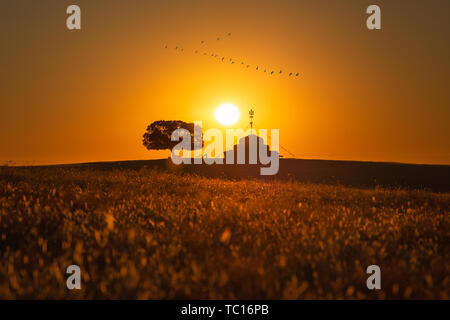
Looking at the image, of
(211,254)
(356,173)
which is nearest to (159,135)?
(356,173)

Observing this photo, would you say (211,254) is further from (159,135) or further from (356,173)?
(159,135)

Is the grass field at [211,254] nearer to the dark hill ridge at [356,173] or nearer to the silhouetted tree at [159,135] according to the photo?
the dark hill ridge at [356,173]

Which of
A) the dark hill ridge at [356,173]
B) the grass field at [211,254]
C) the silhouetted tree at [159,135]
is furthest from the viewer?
the silhouetted tree at [159,135]

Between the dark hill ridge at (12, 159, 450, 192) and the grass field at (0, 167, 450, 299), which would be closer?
the grass field at (0, 167, 450, 299)

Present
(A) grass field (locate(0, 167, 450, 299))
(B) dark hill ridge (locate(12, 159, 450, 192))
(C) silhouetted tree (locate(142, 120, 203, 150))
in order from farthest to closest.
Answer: (C) silhouetted tree (locate(142, 120, 203, 150))
(B) dark hill ridge (locate(12, 159, 450, 192))
(A) grass field (locate(0, 167, 450, 299))

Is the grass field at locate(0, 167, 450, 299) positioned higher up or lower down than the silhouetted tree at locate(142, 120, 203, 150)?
lower down

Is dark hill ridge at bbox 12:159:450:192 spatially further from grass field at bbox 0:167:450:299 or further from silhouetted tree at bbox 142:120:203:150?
grass field at bbox 0:167:450:299

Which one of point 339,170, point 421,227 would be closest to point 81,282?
point 421,227

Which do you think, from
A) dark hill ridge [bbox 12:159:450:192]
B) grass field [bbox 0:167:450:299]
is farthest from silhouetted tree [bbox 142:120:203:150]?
grass field [bbox 0:167:450:299]

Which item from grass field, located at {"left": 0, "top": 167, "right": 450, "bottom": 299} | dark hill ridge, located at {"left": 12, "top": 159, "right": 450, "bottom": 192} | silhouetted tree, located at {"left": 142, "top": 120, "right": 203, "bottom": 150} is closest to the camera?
grass field, located at {"left": 0, "top": 167, "right": 450, "bottom": 299}

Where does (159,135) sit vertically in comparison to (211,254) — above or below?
above

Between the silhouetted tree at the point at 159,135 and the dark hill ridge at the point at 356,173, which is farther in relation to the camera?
the silhouetted tree at the point at 159,135

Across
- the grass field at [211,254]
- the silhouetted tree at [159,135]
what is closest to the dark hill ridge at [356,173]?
the silhouetted tree at [159,135]
